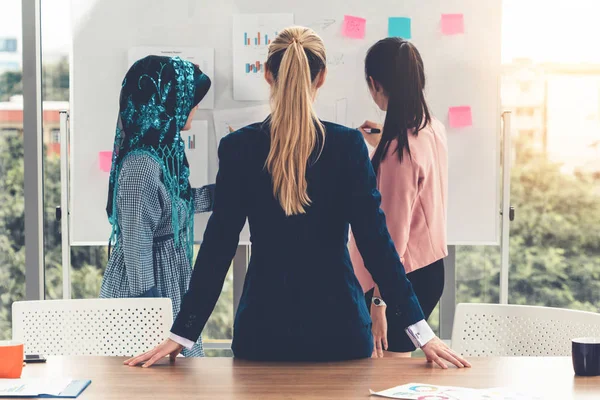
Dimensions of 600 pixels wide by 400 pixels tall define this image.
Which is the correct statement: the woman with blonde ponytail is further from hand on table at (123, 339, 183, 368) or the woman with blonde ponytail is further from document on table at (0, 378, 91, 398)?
document on table at (0, 378, 91, 398)

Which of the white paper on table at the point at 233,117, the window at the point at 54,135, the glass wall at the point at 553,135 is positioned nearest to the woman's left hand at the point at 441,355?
the white paper on table at the point at 233,117

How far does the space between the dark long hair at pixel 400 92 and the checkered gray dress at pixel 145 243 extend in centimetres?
79

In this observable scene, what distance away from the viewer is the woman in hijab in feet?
8.96

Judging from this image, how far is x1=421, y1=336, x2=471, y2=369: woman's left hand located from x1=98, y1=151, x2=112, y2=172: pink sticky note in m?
1.90

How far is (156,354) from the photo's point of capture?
5.87ft

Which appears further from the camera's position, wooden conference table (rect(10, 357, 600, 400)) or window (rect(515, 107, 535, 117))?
window (rect(515, 107, 535, 117))

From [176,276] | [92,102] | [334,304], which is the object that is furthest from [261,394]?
[92,102]

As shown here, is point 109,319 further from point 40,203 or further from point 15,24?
point 15,24

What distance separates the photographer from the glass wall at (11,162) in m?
3.55

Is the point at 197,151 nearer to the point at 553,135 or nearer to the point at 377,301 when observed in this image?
the point at 377,301

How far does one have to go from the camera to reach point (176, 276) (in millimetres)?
2898

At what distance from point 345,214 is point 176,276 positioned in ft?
3.98

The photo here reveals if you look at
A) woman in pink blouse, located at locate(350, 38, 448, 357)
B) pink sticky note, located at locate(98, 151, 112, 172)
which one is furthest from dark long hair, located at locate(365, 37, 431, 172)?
pink sticky note, located at locate(98, 151, 112, 172)

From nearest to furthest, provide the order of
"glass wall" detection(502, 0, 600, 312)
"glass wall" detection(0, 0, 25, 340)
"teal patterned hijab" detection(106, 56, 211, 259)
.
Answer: "teal patterned hijab" detection(106, 56, 211, 259) < "glass wall" detection(502, 0, 600, 312) < "glass wall" detection(0, 0, 25, 340)
